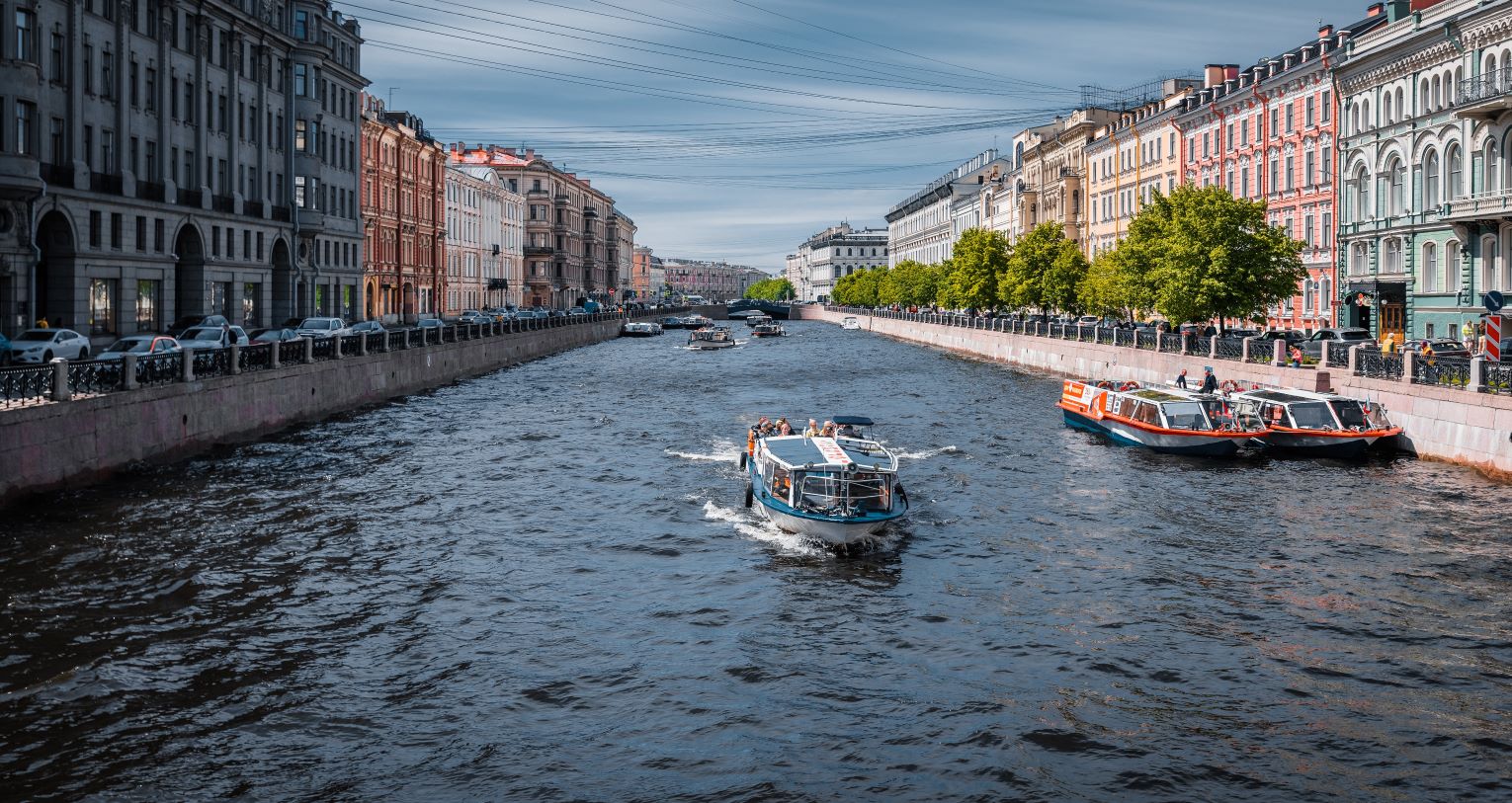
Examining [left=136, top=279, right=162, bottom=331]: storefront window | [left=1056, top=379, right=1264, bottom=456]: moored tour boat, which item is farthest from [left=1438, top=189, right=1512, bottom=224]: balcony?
[left=136, top=279, right=162, bottom=331]: storefront window

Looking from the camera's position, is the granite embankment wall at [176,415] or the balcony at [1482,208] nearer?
the granite embankment wall at [176,415]

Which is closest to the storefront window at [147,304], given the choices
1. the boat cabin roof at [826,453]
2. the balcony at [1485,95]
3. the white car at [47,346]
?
the white car at [47,346]

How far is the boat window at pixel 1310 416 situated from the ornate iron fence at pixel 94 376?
98.3ft

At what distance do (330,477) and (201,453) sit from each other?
15.1 ft

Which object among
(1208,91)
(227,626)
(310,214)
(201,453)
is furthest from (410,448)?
(1208,91)

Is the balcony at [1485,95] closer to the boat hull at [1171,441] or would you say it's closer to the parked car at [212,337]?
the boat hull at [1171,441]

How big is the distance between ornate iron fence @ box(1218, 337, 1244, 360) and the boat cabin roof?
83.0 feet

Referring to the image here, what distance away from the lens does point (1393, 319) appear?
196 ft

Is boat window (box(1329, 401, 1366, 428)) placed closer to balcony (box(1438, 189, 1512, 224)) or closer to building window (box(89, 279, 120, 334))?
balcony (box(1438, 189, 1512, 224))

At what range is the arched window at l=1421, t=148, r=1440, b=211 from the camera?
55.7m

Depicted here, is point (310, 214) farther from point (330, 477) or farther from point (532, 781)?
point (532, 781)

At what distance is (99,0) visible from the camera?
53.8 meters

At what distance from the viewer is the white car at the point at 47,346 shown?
130 feet

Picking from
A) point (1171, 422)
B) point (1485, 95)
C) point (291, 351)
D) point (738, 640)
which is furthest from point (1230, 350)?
point (738, 640)
